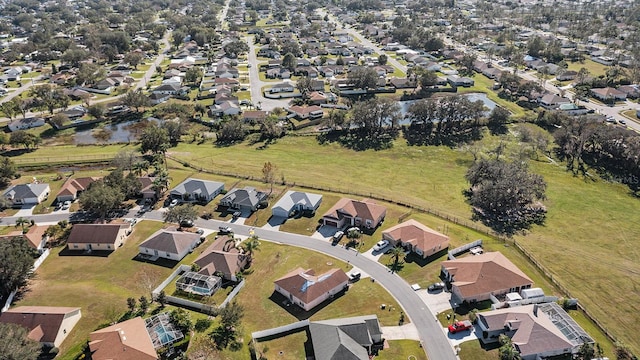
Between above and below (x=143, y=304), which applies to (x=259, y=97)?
below

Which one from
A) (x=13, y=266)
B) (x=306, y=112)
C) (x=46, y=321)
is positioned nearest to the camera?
(x=46, y=321)

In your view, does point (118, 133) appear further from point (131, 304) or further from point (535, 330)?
point (535, 330)

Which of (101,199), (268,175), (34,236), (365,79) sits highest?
(101,199)

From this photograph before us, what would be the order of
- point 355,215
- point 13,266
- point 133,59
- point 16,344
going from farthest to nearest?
point 133,59, point 355,215, point 13,266, point 16,344

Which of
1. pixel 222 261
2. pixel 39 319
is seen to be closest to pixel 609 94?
pixel 222 261

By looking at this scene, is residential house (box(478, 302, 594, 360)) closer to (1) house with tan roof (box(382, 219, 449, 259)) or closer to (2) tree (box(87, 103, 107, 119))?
(1) house with tan roof (box(382, 219, 449, 259))

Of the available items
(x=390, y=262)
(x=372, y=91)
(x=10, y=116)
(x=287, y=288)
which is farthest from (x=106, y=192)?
(x=372, y=91)

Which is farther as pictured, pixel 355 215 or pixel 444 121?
pixel 444 121

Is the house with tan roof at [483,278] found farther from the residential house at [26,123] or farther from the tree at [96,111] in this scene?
the residential house at [26,123]
